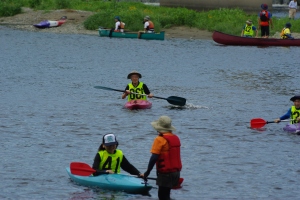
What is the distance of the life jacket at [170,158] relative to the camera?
42.7 ft

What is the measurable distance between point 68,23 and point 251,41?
1773cm

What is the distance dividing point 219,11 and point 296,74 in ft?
74.2

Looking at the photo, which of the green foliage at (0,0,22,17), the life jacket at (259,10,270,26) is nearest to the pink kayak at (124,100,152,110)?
the life jacket at (259,10,270,26)

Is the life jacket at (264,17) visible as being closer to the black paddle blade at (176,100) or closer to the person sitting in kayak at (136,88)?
the black paddle blade at (176,100)

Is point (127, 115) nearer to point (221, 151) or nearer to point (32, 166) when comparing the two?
point (221, 151)

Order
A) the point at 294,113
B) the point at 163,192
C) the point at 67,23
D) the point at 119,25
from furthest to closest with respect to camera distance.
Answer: the point at 67,23 → the point at 119,25 → the point at 294,113 → the point at 163,192

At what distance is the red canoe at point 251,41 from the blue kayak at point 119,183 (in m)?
31.4

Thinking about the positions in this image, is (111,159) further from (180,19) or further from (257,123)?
(180,19)

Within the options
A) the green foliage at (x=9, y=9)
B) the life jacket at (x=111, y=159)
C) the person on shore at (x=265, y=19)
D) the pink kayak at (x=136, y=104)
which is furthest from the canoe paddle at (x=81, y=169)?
the green foliage at (x=9, y=9)

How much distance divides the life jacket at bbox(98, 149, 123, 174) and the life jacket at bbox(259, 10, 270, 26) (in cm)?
3307

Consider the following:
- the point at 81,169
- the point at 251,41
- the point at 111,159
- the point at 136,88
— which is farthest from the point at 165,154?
the point at 251,41

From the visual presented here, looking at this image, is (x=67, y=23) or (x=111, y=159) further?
(x=67, y=23)

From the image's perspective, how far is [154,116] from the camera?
24.6 m

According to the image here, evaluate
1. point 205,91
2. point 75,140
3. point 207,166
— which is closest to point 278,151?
point 207,166
